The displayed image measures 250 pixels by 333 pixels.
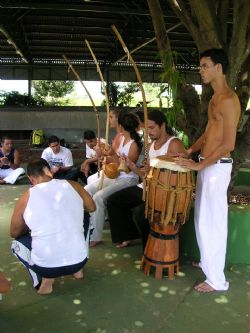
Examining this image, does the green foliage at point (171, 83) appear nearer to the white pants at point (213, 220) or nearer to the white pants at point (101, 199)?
the white pants at point (101, 199)

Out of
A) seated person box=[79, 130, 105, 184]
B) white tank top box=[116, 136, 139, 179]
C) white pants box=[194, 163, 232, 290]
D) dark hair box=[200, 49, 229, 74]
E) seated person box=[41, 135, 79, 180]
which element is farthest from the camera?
seated person box=[41, 135, 79, 180]

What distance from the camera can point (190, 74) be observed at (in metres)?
20.8

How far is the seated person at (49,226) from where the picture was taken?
294cm

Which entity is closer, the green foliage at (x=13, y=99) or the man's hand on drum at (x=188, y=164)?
the man's hand on drum at (x=188, y=164)

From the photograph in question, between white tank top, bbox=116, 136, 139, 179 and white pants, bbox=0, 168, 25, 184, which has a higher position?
white tank top, bbox=116, 136, 139, 179

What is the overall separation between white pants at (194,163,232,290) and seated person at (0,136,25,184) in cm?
479

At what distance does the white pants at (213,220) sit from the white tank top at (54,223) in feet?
3.34

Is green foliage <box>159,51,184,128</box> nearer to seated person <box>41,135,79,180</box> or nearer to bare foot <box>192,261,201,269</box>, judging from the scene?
bare foot <box>192,261,201,269</box>

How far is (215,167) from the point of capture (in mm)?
3158

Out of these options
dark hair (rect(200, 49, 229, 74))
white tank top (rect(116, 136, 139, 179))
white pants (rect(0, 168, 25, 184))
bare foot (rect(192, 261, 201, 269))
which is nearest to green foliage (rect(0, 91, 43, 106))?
white pants (rect(0, 168, 25, 184))

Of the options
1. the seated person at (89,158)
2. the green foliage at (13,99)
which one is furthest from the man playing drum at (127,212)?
the green foliage at (13,99)

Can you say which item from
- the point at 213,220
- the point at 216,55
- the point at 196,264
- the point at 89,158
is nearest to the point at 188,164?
the point at 213,220

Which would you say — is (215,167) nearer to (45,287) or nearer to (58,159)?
(45,287)

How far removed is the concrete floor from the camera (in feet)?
9.09
